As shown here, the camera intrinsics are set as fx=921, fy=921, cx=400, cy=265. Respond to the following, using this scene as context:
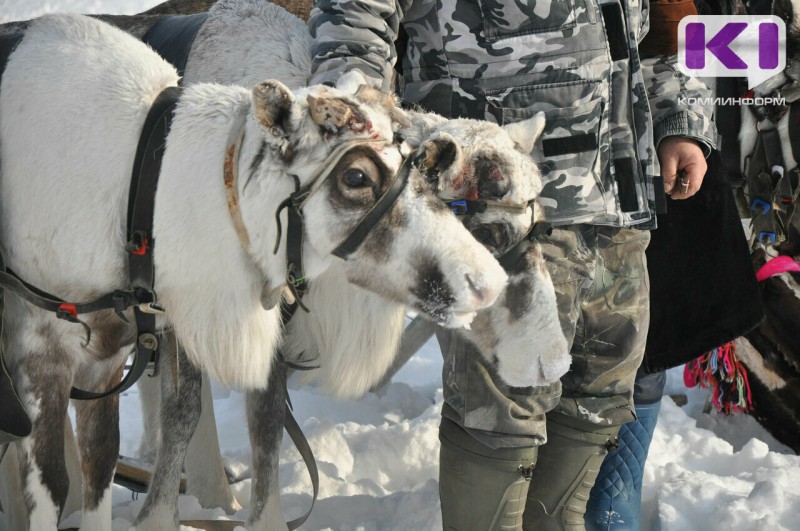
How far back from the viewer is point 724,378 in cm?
436

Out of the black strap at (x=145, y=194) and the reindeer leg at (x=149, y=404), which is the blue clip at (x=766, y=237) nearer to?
the reindeer leg at (x=149, y=404)

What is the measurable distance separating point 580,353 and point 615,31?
0.88 meters

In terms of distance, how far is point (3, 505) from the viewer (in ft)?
9.67

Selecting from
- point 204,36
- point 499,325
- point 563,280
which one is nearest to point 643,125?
point 563,280

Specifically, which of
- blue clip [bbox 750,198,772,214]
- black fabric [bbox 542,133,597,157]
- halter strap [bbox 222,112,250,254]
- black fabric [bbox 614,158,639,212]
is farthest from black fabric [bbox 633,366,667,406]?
halter strap [bbox 222,112,250,254]

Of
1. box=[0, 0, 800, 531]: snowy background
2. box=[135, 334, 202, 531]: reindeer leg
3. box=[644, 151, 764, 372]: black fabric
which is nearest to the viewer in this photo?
box=[135, 334, 202, 531]: reindeer leg

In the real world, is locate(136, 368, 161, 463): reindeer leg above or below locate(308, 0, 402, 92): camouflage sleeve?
below

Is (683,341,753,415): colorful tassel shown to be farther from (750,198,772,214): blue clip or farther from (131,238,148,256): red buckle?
(131,238,148,256): red buckle

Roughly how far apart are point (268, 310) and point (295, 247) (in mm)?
285

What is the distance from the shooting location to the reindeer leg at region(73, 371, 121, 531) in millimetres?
2570

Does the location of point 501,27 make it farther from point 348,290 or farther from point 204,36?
point 204,36

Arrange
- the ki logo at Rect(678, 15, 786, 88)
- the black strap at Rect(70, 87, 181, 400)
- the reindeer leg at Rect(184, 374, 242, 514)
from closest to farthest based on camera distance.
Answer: the black strap at Rect(70, 87, 181, 400) → the reindeer leg at Rect(184, 374, 242, 514) → the ki logo at Rect(678, 15, 786, 88)

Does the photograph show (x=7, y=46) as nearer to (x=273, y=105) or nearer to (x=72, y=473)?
(x=273, y=105)

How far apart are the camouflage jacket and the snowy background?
1.35 metres
